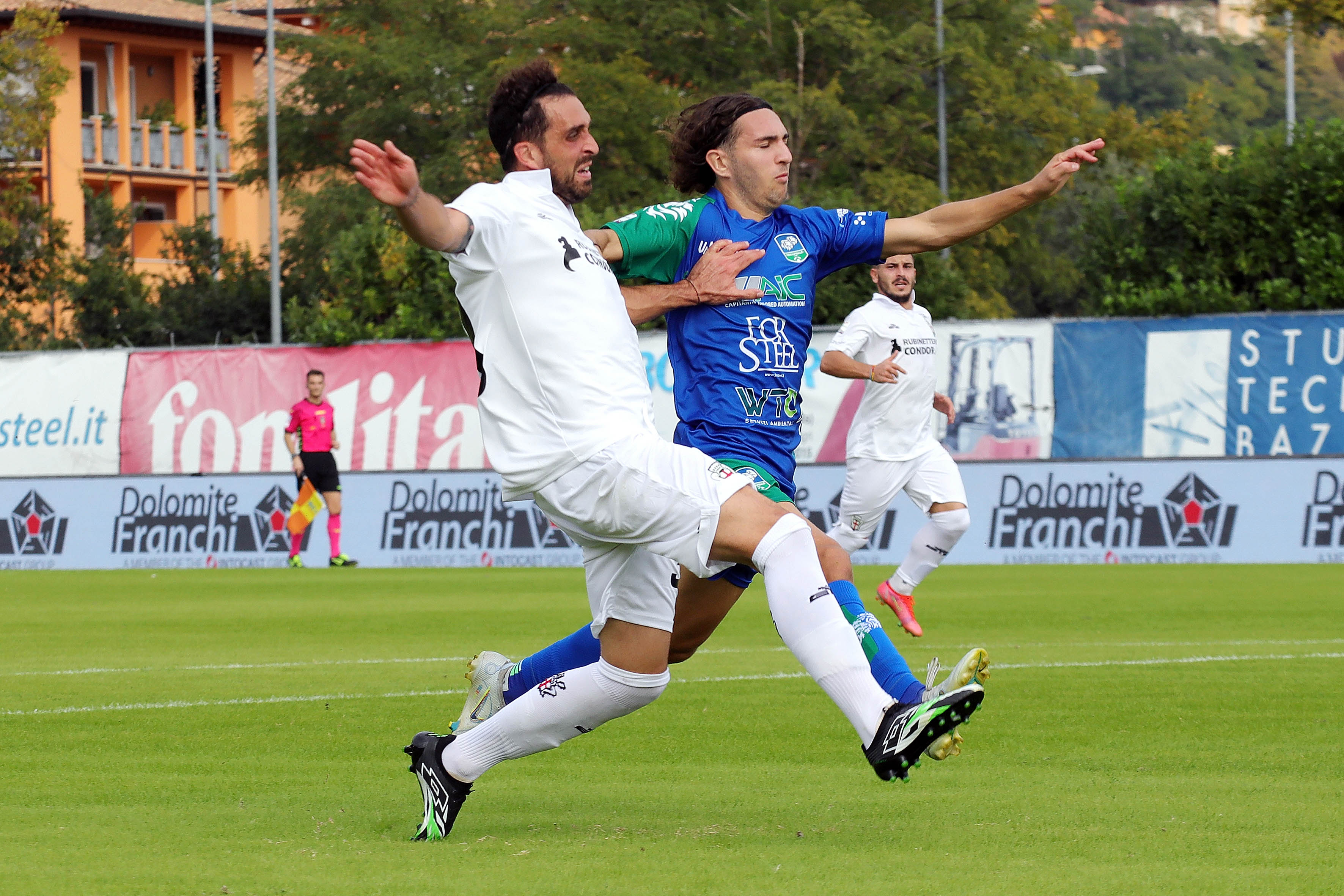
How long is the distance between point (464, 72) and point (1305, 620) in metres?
37.2

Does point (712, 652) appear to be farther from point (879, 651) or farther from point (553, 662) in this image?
point (879, 651)

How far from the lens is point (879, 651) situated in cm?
532

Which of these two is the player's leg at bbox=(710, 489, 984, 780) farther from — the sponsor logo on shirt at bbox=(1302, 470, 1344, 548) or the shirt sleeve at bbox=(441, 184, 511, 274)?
the sponsor logo on shirt at bbox=(1302, 470, 1344, 548)

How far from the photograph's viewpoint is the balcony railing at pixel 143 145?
56875 millimetres

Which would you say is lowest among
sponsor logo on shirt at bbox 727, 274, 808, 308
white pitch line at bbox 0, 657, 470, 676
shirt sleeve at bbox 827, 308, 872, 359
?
white pitch line at bbox 0, 657, 470, 676

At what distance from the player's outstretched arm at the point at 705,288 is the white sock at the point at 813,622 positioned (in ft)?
3.42

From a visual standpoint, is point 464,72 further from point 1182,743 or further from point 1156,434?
point 1182,743

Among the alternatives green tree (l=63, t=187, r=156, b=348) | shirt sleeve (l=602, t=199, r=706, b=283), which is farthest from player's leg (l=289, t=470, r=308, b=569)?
green tree (l=63, t=187, r=156, b=348)

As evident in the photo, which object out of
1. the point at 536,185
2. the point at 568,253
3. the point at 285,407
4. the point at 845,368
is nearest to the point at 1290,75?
the point at 285,407

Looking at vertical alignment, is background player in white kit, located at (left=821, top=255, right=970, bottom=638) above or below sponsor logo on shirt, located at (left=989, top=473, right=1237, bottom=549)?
above

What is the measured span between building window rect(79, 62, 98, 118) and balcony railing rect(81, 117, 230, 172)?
136cm

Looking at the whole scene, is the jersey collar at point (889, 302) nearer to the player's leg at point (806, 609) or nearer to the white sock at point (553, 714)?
the white sock at point (553, 714)

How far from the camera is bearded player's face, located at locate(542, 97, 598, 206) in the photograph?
17.8 ft

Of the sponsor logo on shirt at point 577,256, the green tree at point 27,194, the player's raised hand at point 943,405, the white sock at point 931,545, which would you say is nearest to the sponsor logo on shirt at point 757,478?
the sponsor logo on shirt at point 577,256
